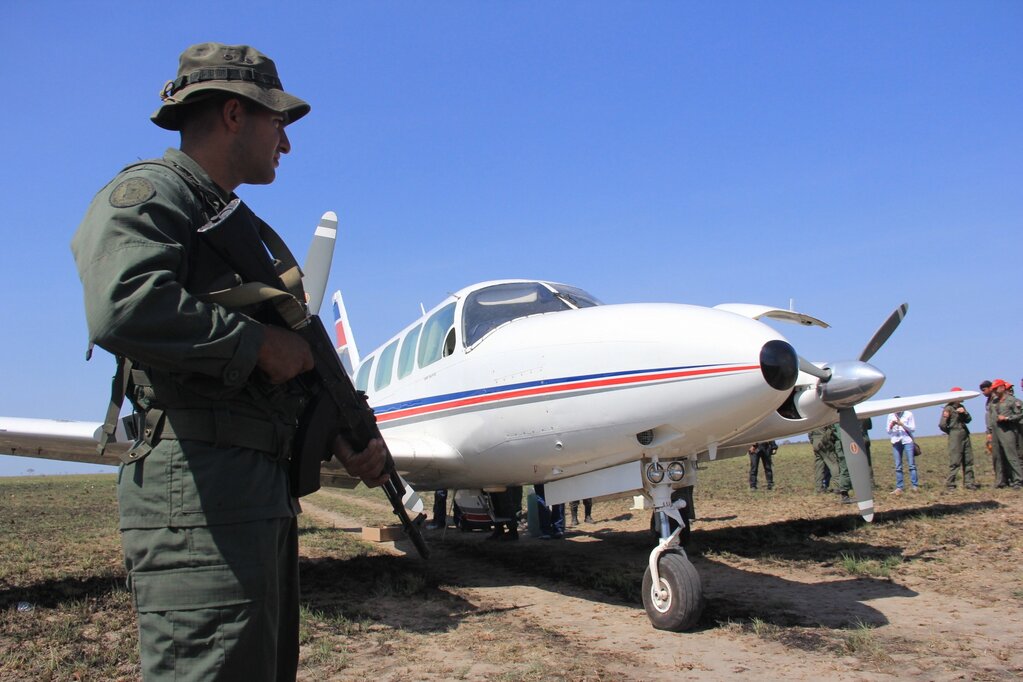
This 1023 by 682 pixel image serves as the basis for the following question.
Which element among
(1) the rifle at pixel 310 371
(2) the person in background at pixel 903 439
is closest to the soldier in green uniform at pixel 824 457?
(2) the person in background at pixel 903 439

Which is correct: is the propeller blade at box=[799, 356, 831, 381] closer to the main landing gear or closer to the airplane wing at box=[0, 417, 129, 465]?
the main landing gear

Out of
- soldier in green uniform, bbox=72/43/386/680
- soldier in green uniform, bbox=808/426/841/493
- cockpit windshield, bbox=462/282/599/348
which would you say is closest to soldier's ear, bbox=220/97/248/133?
soldier in green uniform, bbox=72/43/386/680

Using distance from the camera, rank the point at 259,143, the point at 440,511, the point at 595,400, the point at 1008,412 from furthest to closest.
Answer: the point at 1008,412 < the point at 440,511 < the point at 595,400 < the point at 259,143

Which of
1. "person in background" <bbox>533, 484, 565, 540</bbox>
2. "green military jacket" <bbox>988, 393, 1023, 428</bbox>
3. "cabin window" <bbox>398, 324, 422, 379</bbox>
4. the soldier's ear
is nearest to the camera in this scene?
the soldier's ear

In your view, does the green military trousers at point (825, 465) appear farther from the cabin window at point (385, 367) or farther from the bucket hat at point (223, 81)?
the bucket hat at point (223, 81)

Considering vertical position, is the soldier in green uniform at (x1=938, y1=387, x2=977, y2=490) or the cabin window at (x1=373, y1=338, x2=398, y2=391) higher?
Answer: the cabin window at (x1=373, y1=338, x2=398, y2=391)

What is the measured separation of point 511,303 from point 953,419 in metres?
12.3

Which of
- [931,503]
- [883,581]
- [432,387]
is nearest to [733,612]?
[883,581]

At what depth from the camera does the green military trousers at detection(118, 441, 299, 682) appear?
1838 mm

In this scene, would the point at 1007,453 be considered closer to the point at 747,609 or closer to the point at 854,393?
the point at 854,393

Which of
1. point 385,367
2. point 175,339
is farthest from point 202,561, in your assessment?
point 385,367

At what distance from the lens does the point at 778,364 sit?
539cm

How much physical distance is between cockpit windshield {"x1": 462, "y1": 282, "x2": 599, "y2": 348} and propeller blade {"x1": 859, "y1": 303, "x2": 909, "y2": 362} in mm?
3262

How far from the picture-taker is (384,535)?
A: 977 cm
